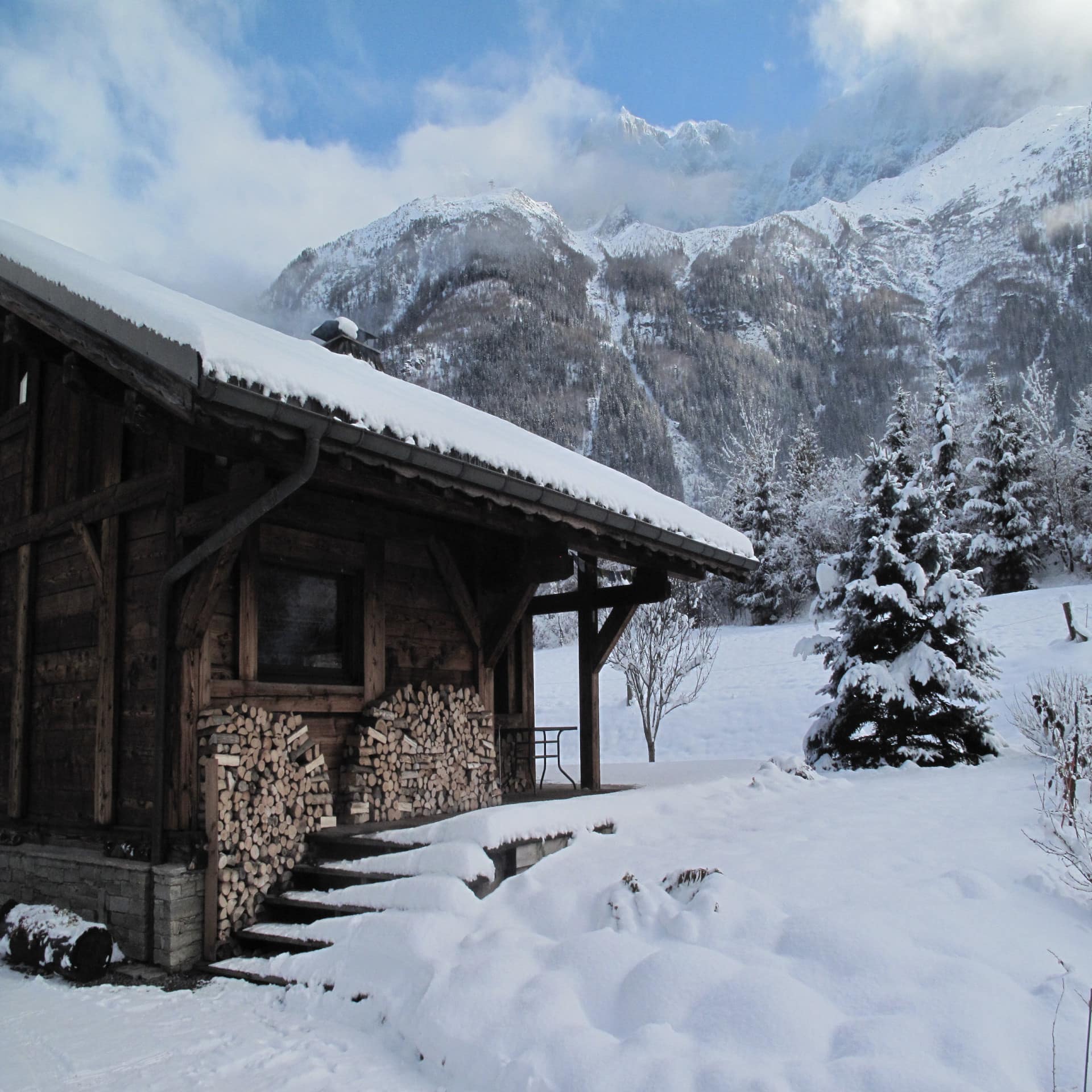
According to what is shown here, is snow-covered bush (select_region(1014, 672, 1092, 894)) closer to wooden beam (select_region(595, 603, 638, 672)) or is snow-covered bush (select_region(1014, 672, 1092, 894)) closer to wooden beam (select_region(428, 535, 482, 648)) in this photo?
wooden beam (select_region(595, 603, 638, 672))

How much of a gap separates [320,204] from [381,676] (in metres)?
162

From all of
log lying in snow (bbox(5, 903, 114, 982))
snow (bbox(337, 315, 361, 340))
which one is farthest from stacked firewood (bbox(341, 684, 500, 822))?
snow (bbox(337, 315, 361, 340))

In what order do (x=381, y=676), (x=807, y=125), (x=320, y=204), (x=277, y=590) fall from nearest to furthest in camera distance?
1. (x=277, y=590)
2. (x=381, y=676)
3. (x=320, y=204)
4. (x=807, y=125)

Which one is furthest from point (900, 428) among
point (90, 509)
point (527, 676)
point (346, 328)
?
point (90, 509)

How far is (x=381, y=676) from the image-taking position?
649 centimetres

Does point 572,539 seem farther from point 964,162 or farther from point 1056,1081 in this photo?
point 964,162

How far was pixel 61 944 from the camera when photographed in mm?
4898

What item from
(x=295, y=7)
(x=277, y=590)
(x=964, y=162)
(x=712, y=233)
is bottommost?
(x=277, y=590)

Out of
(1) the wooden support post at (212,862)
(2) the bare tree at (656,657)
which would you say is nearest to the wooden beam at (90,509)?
(1) the wooden support post at (212,862)

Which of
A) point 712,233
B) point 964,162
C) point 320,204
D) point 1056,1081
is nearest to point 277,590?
point 1056,1081

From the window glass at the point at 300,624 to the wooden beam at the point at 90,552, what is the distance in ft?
3.35

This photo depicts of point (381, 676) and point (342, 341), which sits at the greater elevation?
point (342, 341)

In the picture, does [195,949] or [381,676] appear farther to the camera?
[381,676]

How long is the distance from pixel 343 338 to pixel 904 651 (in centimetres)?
678
